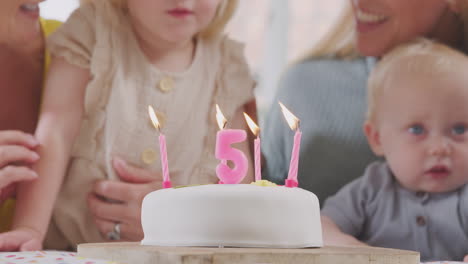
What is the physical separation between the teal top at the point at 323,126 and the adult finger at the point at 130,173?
52 cm

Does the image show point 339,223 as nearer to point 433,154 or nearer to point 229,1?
point 433,154

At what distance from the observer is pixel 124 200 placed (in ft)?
4.68

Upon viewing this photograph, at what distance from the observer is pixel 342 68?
6.91ft

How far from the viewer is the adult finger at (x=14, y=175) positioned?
4.11ft

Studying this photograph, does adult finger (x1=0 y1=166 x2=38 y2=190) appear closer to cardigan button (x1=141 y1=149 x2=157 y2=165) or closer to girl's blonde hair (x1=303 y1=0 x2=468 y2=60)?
cardigan button (x1=141 y1=149 x2=157 y2=165)

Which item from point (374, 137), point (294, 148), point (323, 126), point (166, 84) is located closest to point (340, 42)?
point (323, 126)

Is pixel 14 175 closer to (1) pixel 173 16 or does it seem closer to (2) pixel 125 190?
(2) pixel 125 190

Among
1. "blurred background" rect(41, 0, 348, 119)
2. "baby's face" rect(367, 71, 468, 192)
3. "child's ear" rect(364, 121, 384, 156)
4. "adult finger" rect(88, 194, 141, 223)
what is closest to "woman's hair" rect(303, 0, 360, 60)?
"child's ear" rect(364, 121, 384, 156)

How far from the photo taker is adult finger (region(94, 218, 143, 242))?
56.2 inches

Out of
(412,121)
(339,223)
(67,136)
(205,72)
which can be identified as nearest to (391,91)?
(412,121)

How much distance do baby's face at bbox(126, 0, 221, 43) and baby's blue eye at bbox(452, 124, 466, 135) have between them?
0.60m

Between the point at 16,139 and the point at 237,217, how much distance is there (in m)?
0.58

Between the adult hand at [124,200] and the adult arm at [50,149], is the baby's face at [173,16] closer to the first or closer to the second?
the adult arm at [50,149]

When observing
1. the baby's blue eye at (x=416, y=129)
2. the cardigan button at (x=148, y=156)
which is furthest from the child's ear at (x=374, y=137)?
the cardigan button at (x=148, y=156)
